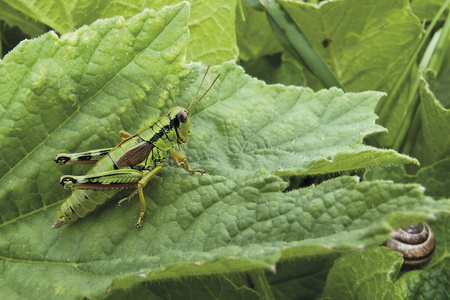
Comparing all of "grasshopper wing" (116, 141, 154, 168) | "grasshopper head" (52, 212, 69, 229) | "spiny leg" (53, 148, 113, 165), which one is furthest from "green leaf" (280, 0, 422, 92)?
"grasshopper head" (52, 212, 69, 229)

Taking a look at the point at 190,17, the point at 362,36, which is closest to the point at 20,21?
the point at 190,17

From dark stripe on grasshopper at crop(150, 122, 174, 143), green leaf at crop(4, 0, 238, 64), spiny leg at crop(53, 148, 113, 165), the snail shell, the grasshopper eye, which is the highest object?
green leaf at crop(4, 0, 238, 64)

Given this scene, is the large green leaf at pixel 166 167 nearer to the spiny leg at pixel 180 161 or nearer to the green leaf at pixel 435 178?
the spiny leg at pixel 180 161

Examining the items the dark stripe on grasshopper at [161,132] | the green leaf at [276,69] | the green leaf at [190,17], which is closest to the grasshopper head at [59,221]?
the dark stripe on grasshopper at [161,132]

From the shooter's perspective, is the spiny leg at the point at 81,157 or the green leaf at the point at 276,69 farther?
the green leaf at the point at 276,69

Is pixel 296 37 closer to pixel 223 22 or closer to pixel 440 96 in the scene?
pixel 223 22

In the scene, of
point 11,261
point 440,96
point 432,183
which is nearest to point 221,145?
point 11,261

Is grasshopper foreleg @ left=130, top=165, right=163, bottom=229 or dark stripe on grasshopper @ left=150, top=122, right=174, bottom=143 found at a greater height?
dark stripe on grasshopper @ left=150, top=122, right=174, bottom=143

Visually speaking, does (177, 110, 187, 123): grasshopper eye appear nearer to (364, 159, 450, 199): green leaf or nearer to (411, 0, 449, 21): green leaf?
(364, 159, 450, 199): green leaf
